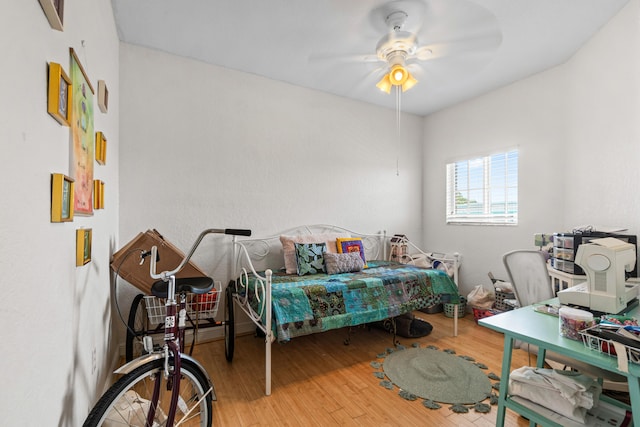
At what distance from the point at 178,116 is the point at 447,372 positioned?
3.04 meters

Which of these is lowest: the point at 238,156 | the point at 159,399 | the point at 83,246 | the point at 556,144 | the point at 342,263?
the point at 159,399

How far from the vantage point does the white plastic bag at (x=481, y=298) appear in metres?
3.25

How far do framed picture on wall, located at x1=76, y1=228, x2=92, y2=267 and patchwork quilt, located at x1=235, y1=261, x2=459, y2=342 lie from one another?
111 centimetres

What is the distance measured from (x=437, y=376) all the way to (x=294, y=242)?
1654mm

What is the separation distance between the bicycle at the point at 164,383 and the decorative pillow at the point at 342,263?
1520 millimetres

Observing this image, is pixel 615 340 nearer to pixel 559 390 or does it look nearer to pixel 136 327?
pixel 559 390

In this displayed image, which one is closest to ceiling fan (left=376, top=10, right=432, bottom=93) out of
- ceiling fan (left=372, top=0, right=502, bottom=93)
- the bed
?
ceiling fan (left=372, top=0, right=502, bottom=93)

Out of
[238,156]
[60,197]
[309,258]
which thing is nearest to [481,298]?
[309,258]

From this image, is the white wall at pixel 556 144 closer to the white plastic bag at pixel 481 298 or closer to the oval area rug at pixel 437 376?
the white plastic bag at pixel 481 298

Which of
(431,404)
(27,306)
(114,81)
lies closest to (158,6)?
(114,81)

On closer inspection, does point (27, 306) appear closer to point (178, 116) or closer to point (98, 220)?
point (98, 220)

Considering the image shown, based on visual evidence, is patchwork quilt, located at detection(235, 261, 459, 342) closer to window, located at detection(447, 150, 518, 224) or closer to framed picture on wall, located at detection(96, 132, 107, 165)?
window, located at detection(447, 150, 518, 224)

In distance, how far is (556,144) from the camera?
114 inches

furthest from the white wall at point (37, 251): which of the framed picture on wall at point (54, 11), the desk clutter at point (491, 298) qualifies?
the desk clutter at point (491, 298)
